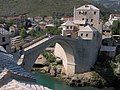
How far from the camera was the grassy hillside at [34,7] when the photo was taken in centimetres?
7206

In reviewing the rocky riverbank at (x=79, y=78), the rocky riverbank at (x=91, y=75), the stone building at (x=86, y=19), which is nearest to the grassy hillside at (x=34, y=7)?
the stone building at (x=86, y=19)

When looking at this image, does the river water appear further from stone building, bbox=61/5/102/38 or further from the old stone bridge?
stone building, bbox=61/5/102/38

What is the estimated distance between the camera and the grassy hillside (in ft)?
236

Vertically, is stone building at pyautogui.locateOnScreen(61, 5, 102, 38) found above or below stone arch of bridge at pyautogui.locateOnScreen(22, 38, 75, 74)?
above

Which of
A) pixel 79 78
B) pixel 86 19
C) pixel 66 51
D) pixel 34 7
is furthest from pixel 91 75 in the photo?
pixel 34 7

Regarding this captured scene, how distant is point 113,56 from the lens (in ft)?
88.1

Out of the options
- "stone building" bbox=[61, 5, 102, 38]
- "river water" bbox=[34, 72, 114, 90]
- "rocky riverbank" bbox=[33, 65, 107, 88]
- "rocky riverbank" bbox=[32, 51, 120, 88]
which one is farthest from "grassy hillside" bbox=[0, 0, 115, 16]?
"river water" bbox=[34, 72, 114, 90]

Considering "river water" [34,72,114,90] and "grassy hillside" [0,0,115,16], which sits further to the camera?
"grassy hillside" [0,0,115,16]

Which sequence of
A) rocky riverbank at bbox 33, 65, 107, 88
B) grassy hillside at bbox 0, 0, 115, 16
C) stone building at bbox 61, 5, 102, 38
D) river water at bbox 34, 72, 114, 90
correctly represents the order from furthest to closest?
grassy hillside at bbox 0, 0, 115, 16 < stone building at bbox 61, 5, 102, 38 < rocky riverbank at bbox 33, 65, 107, 88 < river water at bbox 34, 72, 114, 90

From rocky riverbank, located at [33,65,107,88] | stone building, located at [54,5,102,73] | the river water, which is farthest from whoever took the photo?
stone building, located at [54,5,102,73]

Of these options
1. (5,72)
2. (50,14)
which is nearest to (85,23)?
(5,72)

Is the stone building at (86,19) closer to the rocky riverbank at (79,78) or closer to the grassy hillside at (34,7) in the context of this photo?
the rocky riverbank at (79,78)

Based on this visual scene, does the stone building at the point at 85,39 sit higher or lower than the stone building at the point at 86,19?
lower

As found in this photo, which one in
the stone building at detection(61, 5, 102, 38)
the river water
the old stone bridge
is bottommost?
the river water
